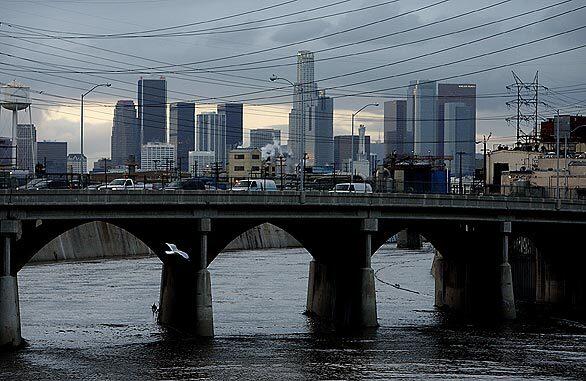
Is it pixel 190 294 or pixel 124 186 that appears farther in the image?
pixel 124 186

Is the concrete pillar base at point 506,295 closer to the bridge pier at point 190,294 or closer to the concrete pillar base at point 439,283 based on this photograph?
the concrete pillar base at point 439,283

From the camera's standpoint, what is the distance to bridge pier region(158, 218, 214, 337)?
72438mm

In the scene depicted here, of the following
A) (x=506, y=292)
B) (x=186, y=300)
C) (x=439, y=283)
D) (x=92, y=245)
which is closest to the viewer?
(x=186, y=300)

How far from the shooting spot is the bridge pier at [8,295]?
64.1 metres

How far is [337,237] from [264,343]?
16252 mm

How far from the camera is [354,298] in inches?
3260

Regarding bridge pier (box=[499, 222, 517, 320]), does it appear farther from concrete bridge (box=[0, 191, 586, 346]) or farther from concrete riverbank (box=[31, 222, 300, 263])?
concrete riverbank (box=[31, 222, 300, 263])

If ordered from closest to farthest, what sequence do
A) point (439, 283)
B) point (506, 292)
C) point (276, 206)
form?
1. point (276, 206)
2. point (506, 292)
3. point (439, 283)

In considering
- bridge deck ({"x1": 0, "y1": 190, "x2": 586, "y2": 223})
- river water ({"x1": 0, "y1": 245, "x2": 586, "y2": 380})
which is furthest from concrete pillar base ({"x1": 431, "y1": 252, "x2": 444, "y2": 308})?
bridge deck ({"x1": 0, "y1": 190, "x2": 586, "y2": 223})

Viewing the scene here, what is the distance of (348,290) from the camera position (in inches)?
3312

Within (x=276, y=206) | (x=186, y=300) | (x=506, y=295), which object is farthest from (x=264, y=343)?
(x=506, y=295)

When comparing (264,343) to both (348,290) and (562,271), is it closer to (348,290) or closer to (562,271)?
(348,290)

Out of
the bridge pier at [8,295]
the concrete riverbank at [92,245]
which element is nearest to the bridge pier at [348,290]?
the bridge pier at [8,295]

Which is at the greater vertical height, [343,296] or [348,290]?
[348,290]
